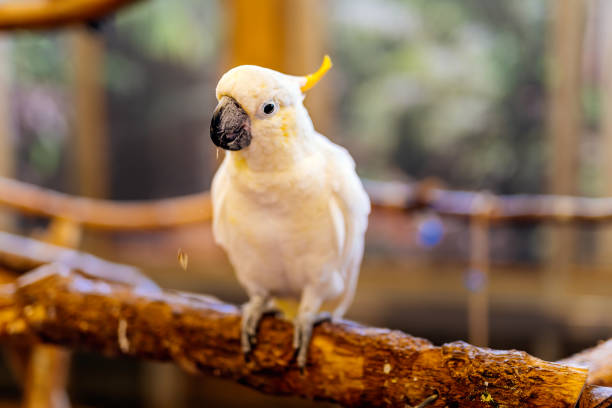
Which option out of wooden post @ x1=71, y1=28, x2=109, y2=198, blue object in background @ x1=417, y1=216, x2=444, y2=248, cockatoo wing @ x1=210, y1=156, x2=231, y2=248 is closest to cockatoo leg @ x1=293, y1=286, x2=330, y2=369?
cockatoo wing @ x1=210, y1=156, x2=231, y2=248

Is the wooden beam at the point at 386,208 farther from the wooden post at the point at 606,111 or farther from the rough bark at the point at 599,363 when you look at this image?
the rough bark at the point at 599,363

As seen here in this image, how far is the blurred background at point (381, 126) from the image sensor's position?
2447mm

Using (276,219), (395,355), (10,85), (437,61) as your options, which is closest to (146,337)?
(276,219)

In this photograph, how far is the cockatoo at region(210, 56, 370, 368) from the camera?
78cm

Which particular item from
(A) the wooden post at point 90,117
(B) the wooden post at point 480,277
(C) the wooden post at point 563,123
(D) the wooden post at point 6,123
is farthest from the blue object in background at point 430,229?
(D) the wooden post at point 6,123

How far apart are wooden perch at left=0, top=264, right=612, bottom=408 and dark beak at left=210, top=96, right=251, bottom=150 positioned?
39 centimetres

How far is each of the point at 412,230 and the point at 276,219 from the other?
4.85ft

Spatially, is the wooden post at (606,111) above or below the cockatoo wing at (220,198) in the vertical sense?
above

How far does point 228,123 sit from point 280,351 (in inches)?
17.1

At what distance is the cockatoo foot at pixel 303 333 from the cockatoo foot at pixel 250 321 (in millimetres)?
69

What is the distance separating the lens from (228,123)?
75cm

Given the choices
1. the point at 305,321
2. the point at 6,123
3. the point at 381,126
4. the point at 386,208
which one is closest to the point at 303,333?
the point at 305,321

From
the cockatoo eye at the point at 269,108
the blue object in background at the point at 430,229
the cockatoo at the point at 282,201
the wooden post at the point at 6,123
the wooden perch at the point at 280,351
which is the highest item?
the wooden post at the point at 6,123

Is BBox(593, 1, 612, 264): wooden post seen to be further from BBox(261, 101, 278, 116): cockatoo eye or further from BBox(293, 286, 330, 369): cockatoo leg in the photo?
BBox(261, 101, 278, 116): cockatoo eye
